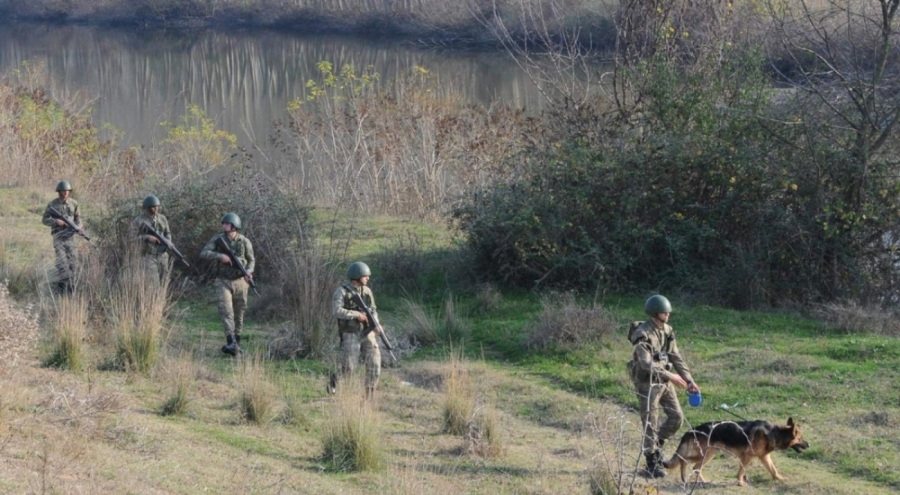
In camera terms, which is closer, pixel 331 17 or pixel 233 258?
pixel 233 258

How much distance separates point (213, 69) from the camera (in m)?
44.6

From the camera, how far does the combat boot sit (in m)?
8.97

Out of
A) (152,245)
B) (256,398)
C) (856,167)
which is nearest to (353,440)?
(256,398)

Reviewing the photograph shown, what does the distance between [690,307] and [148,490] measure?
30.8 ft

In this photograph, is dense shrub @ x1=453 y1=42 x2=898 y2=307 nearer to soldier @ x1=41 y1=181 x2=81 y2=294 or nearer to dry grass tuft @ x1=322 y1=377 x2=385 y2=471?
soldier @ x1=41 y1=181 x2=81 y2=294

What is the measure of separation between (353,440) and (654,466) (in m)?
2.45

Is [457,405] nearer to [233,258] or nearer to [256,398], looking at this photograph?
[256,398]

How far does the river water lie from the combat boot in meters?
17.8

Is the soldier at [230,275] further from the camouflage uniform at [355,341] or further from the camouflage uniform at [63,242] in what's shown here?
the camouflage uniform at [63,242]

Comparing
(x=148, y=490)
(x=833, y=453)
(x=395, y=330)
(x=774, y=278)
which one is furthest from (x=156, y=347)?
(x=774, y=278)

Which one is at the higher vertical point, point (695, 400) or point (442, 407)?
point (695, 400)

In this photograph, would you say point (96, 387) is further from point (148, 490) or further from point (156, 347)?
point (148, 490)

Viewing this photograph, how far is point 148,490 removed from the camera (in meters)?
7.16

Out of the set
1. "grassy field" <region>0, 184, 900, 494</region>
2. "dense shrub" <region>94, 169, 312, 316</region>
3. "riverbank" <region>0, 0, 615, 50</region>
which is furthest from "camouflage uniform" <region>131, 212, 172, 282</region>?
"riverbank" <region>0, 0, 615, 50</region>
